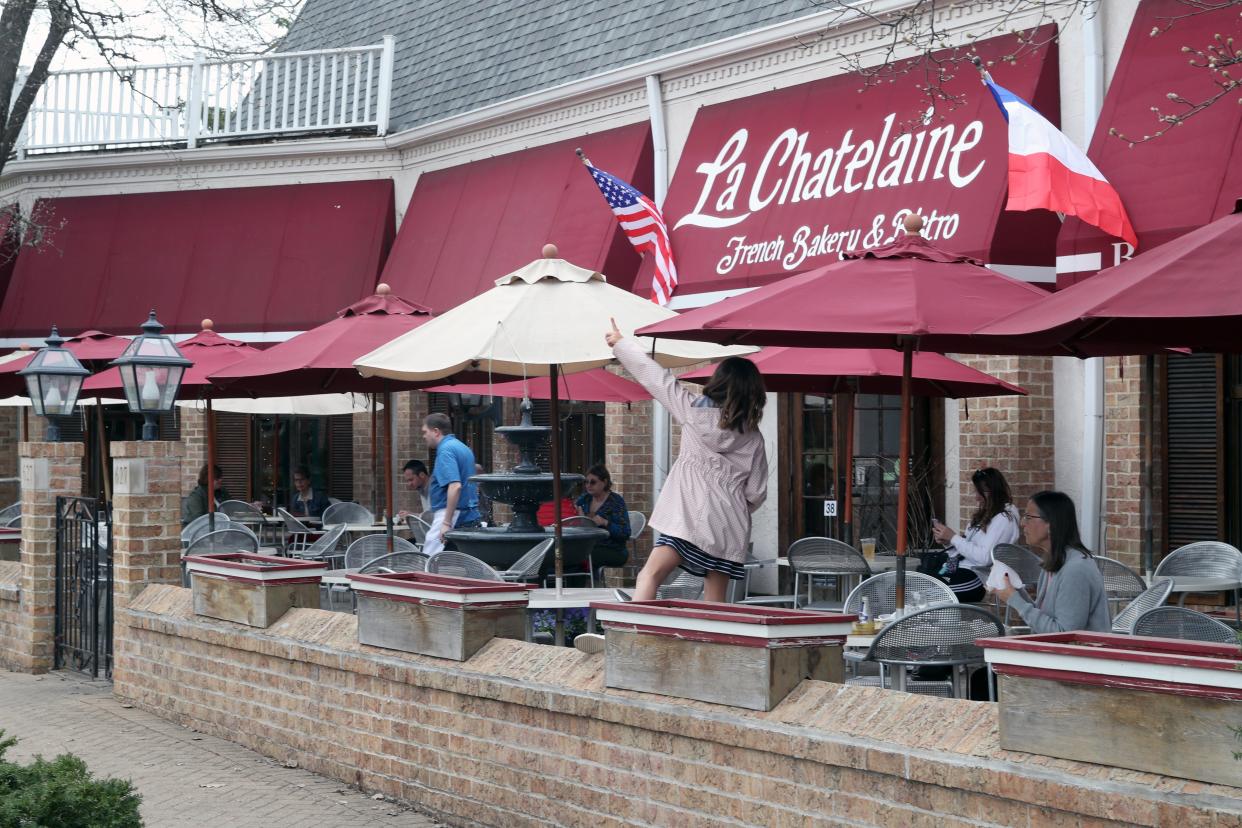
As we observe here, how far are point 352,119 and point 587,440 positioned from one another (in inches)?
229

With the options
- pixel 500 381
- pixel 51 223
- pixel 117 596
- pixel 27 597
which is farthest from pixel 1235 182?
pixel 51 223

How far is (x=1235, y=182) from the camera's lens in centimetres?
1002

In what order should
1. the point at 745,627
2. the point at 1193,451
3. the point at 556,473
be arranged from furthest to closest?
the point at 1193,451 → the point at 556,473 → the point at 745,627

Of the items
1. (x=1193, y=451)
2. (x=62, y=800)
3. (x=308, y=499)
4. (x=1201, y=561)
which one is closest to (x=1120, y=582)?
(x=1201, y=561)

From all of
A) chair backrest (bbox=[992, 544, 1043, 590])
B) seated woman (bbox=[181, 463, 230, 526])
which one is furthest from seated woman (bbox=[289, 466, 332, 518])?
chair backrest (bbox=[992, 544, 1043, 590])

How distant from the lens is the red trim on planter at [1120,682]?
14.0ft

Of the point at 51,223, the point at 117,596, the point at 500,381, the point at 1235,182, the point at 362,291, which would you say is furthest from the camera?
the point at 51,223

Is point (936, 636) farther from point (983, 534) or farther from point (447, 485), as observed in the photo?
point (447, 485)

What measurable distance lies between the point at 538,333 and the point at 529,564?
1778 millimetres

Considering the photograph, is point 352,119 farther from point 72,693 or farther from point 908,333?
point 908,333

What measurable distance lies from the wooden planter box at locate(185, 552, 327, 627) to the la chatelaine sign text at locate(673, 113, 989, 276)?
5421 millimetres

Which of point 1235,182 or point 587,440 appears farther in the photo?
point 587,440

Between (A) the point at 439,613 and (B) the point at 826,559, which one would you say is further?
(B) the point at 826,559

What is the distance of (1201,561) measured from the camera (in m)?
9.85
